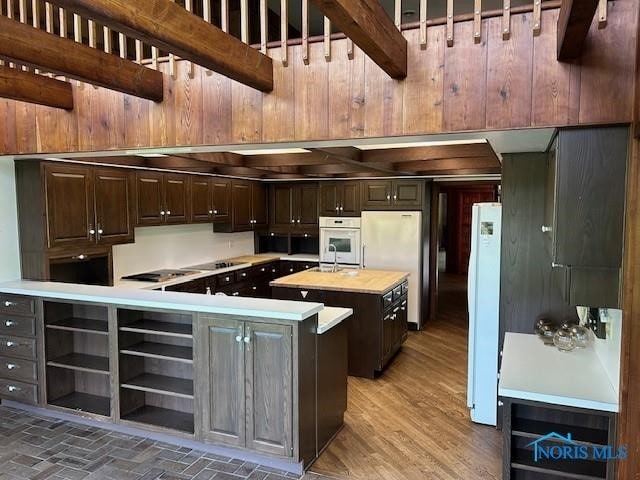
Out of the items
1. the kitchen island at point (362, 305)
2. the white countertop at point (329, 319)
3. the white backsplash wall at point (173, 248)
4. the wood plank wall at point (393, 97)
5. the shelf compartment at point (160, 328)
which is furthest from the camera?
the white backsplash wall at point (173, 248)

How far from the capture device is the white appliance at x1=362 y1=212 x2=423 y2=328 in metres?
6.17

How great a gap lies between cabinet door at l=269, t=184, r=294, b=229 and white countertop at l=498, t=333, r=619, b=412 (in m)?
4.70

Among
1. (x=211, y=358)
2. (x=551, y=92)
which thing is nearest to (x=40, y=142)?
(x=211, y=358)

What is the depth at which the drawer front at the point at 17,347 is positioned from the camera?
3686 mm

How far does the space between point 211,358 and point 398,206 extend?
3988 millimetres

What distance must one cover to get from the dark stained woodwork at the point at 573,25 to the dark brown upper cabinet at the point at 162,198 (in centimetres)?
412

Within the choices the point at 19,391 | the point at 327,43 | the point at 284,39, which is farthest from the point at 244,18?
the point at 19,391

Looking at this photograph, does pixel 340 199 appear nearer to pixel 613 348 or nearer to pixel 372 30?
pixel 613 348

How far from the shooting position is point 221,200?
20.3ft

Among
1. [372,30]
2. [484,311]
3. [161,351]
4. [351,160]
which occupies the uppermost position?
[372,30]

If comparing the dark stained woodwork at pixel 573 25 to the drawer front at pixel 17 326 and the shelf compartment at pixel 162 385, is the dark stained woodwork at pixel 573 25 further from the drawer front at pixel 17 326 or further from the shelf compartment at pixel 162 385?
the drawer front at pixel 17 326

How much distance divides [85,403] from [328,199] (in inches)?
167

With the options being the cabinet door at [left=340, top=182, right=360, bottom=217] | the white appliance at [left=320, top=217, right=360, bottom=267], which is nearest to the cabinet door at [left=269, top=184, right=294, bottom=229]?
the white appliance at [left=320, top=217, right=360, bottom=267]

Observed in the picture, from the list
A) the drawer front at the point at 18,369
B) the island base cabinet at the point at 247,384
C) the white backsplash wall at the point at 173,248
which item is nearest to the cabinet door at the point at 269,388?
the island base cabinet at the point at 247,384
